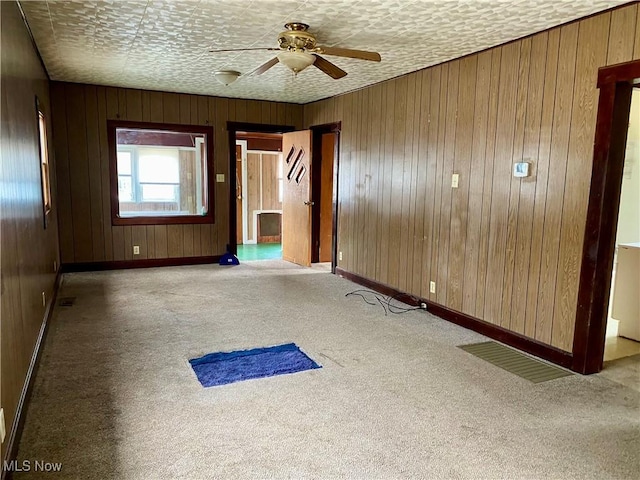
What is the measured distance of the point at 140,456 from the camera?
206 cm

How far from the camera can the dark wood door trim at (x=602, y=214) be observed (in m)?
2.86

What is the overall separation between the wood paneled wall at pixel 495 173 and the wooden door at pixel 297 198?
137 centimetres

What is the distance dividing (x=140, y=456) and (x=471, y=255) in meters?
3.02

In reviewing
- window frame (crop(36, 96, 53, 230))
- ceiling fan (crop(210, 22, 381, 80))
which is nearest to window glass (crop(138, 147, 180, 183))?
window frame (crop(36, 96, 53, 230))

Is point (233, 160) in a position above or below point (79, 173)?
above

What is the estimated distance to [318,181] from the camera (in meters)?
6.73

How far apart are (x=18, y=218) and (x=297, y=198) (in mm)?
4694

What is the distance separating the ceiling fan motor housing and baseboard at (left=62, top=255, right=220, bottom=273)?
4.03m

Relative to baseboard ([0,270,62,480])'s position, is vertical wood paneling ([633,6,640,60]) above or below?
above

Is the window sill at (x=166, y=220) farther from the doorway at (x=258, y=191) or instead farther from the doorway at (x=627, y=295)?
the doorway at (x=627, y=295)

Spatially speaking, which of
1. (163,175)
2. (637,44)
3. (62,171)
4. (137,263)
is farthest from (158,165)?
(637,44)

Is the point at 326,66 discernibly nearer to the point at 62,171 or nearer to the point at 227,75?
the point at 227,75

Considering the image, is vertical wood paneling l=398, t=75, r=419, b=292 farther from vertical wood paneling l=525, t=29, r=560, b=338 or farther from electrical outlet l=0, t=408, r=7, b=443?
electrical outlet l=0, t=408, r=7, b=443

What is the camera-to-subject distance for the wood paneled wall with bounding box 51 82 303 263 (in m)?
5.76
